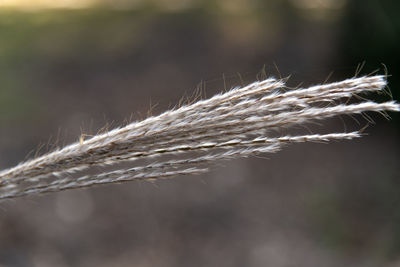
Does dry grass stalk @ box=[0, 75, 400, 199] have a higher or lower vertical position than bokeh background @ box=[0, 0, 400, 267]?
higher

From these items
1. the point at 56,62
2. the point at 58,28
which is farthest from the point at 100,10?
the point at 56,62

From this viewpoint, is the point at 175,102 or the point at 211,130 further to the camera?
the point at 175,102

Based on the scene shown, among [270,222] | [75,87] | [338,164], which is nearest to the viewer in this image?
[270,222]

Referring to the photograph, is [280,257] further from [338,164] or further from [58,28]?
[58,28]

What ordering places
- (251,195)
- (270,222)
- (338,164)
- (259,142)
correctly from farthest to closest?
Result: (338,164) → (251,195) → (270,222) → (259,142)

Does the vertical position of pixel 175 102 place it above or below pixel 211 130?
below
